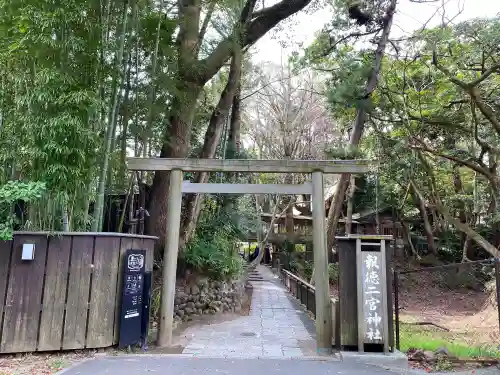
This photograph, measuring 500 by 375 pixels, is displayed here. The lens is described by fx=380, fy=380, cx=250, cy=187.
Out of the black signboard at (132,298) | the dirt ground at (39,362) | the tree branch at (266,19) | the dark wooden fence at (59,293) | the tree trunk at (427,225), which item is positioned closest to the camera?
the dirt ground at (39,362)

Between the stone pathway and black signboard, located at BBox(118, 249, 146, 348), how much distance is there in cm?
82

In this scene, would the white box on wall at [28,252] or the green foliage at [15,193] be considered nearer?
the green foliage at [15,193]

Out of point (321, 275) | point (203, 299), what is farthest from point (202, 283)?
point (321, 275)

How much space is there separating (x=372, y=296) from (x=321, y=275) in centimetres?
89

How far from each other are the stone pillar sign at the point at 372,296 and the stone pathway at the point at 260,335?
899 millimetres

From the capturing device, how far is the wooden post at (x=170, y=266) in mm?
5898

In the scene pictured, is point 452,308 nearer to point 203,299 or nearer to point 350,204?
point 350,204

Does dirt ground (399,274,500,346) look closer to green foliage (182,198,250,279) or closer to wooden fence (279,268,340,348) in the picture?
wooden fence (279,268,340,348)

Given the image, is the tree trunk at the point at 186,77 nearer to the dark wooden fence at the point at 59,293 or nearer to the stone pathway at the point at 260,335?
the stone pathway at the point at 260,335

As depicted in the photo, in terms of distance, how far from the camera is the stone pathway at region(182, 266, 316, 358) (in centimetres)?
557

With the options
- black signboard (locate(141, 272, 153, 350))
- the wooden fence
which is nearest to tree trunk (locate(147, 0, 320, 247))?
black signboard (locate(141, 272, 153, 350))

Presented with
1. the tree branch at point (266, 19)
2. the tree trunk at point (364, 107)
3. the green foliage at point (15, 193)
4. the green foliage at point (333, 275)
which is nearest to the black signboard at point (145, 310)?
the green foliage at point (15, 193)

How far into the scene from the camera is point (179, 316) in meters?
8.07

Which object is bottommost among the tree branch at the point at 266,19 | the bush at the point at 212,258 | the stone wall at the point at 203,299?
the stone wall at the point at 203,299
